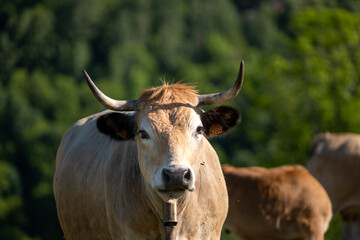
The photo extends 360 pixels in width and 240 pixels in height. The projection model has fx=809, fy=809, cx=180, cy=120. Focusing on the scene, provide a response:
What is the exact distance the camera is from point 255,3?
113 meters

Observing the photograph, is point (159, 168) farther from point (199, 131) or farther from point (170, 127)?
point (199, 131)

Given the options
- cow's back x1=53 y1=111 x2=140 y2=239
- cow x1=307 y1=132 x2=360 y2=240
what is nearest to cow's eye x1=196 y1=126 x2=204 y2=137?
cow's back x1=53 y1=111 x2=140 y2=239

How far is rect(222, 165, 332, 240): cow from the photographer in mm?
12414

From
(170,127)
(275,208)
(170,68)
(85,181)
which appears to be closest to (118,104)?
(170,127)

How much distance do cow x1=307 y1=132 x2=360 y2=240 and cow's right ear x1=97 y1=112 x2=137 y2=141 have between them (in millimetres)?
Answer: 10299

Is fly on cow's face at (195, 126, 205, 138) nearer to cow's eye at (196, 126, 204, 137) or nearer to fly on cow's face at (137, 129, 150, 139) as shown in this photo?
cow's eye at (196, 126, 204, 137)

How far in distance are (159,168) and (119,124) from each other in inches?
37.9

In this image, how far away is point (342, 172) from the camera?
57.9 ft

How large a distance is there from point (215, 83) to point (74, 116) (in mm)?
19155

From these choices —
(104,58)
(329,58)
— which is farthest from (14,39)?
(329,58)

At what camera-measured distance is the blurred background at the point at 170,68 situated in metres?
36.9

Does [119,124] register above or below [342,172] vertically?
above

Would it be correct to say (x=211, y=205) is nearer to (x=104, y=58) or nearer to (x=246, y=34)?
(x=104, y=58)

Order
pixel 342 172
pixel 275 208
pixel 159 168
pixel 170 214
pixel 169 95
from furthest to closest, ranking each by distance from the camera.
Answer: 1. pixel 342 172
2. pixel 275 208
3. pixel 169 95
4. pixel 170 214
5. pixel 159 168
